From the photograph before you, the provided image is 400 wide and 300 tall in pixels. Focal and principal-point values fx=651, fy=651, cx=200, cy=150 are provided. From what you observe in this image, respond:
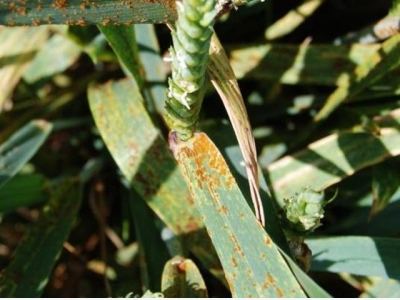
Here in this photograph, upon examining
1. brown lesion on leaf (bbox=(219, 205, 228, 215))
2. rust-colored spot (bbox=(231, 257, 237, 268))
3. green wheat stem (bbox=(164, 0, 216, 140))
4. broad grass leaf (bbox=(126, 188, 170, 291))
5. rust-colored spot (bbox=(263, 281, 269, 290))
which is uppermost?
green wheat stem (bbox=(164, 0, 216, 140))

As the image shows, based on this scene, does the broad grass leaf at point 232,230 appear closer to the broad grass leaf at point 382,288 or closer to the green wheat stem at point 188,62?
the green wheat stem at point 188,62

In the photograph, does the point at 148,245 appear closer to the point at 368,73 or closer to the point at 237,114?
the point at 237,114

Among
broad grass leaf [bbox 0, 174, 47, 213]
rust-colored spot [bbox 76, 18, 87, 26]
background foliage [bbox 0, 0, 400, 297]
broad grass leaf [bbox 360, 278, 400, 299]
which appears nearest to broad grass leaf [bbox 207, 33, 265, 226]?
background foliage [bbox 0, 0, 400, 297]

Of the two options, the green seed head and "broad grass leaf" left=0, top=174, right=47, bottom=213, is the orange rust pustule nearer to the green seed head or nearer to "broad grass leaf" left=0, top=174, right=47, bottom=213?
the green seed head

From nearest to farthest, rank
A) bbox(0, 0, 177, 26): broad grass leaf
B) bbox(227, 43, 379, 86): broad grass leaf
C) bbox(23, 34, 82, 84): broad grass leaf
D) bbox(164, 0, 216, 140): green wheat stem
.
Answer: bbox(164, 0, 216, 140): green wheat stem → bbox(0, 0, 177, 26): broad grass leaf → bbox(227, 43, 379, 86): broad grass leaf → bbox(23, 34, 82, 84): broad grass leaf

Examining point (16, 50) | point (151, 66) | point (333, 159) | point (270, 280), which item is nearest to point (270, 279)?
point (270, 280)

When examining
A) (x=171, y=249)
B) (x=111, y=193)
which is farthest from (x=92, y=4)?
(x=111, y=193)

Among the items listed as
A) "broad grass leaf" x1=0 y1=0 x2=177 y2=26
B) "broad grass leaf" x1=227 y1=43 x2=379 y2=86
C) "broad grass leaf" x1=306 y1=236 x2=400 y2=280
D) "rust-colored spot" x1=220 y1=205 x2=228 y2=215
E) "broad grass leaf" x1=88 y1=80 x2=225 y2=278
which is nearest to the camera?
"broad grass leaf" x1=0 y1=0 x2=177 y2=26
